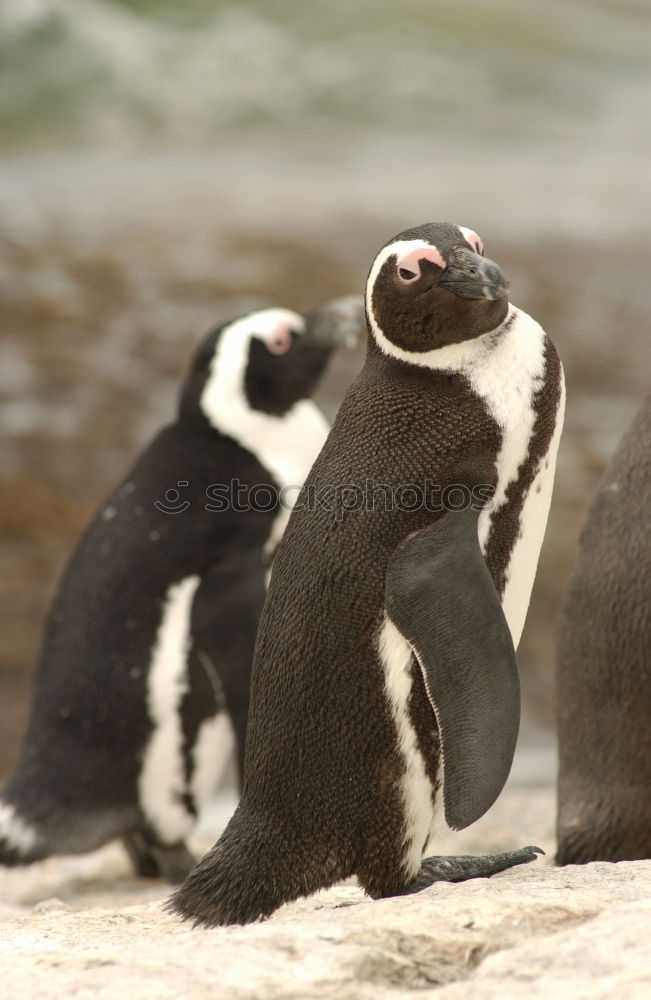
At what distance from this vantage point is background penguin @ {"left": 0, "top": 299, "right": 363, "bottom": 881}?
3.21 metres

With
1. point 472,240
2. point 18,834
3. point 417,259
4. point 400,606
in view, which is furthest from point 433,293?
point 18,834

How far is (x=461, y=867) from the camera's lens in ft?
6.82

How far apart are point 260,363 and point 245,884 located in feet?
5.65

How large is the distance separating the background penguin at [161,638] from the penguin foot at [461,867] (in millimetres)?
1170

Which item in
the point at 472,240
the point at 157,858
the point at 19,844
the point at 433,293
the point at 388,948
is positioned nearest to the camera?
the point at 388,948

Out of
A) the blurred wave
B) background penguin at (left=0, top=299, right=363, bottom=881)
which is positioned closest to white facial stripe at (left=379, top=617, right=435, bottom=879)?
background penguin at (left=0, top=299, right=363, bottom=881)

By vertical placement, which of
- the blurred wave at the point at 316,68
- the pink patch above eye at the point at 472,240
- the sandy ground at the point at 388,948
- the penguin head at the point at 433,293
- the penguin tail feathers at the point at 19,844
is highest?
the blurred wave at the point at 316,68

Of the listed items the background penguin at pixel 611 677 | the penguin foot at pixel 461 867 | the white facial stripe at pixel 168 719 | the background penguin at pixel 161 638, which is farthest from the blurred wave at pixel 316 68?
the penguin foot at pixel 461 867

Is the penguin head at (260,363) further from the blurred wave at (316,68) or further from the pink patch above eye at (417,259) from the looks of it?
the blurred wave at (316,68)

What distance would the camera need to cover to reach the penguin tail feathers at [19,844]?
316 cm

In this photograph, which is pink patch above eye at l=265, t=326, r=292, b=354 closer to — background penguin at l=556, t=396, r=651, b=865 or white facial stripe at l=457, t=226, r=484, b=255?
background penguin at l=556, t=396, r=651, b=865

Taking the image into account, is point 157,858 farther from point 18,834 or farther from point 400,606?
point 400,606

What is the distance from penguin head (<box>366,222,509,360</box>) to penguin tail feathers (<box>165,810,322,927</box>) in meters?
0.77

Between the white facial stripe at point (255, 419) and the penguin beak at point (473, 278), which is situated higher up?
the penguin beak at point (473, 278)
